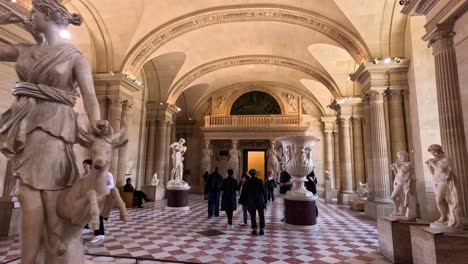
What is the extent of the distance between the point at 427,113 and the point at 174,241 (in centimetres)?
663

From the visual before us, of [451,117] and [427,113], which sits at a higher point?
[427,113]

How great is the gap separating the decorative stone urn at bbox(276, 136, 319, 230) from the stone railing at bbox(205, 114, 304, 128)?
378 inches

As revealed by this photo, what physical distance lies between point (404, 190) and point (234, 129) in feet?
40.9

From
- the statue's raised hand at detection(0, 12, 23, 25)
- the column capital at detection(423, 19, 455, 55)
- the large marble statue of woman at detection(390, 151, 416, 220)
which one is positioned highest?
the column capital at detection(423, 19, 455, 55)

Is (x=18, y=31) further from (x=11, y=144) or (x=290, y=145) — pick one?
(x=290, y=145)

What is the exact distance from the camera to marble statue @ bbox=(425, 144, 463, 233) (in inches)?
119

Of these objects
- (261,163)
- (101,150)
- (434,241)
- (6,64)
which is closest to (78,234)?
(101,150)

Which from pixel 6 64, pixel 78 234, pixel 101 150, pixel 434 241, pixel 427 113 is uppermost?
pixel 6 64

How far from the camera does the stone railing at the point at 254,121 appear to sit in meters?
16.0

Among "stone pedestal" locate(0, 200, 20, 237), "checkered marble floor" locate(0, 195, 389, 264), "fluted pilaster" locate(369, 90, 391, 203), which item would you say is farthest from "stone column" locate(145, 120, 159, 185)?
"fluted pilaster" locate(369, 90, 391, 203)

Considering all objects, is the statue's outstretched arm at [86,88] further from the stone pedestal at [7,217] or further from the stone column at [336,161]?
the stone column at [336,161]

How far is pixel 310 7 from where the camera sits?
8273 millimetres

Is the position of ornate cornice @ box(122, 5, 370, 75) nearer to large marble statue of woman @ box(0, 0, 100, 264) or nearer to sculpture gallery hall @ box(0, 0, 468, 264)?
sculpture gallery hall @ box(0, 0, 468, 264)

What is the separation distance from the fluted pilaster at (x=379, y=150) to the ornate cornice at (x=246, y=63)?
15.5 ft
